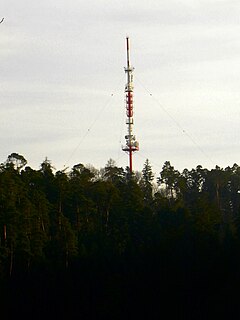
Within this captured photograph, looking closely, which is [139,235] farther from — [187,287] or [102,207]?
[187,287]

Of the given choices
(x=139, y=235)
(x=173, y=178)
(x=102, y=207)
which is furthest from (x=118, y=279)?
(x=173, y=178)

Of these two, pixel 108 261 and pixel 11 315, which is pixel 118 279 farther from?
pixel 11 315

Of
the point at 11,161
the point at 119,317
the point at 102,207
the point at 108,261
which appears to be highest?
the point at 11,161

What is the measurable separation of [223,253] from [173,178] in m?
58.6

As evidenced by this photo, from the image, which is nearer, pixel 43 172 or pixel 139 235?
pixel 139 235

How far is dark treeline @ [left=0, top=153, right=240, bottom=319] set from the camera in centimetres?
6012

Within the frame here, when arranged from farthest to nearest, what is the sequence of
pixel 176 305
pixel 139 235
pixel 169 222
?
pixel 139 235, pixel 169 222, pixel 176 305

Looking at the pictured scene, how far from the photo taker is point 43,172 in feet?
290

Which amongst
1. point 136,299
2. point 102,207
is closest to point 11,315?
point 136,299

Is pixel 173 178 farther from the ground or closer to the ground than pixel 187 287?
farther from the ground

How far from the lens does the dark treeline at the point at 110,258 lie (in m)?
60.1

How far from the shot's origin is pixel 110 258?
65.2 m

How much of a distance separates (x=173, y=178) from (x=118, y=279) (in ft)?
189

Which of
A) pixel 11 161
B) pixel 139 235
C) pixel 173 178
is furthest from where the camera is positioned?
pixel 173 178
